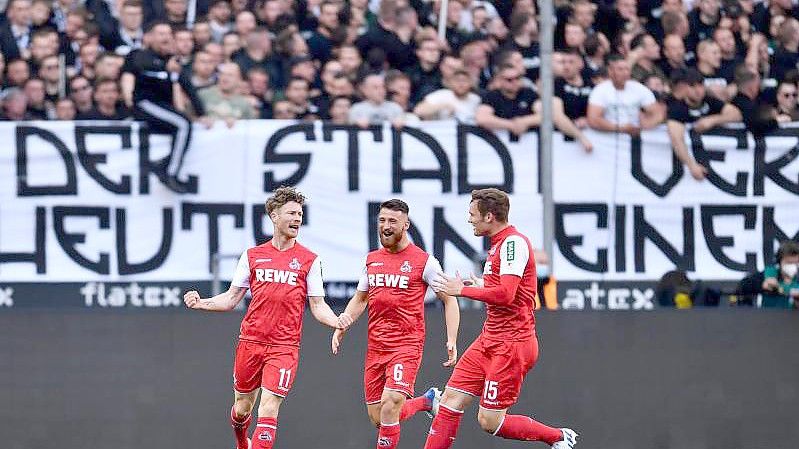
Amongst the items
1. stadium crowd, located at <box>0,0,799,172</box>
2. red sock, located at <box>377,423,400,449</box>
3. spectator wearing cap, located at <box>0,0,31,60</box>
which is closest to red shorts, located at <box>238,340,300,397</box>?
red sock, located at <box>377,423,400,449</box>

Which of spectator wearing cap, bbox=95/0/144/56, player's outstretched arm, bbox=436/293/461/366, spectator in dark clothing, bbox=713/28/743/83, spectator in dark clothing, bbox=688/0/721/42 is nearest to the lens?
player's outstretched arm, bbox=436/293/461/366

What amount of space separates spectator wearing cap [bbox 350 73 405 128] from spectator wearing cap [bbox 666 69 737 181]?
2336 millimetres

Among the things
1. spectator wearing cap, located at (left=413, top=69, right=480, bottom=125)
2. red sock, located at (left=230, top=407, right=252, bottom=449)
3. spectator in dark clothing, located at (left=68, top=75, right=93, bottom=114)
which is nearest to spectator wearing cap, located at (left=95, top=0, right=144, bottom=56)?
spectator in dark clothing, located at (left=68, top=75, right=93, bottom=114)

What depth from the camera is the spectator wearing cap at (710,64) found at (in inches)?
601

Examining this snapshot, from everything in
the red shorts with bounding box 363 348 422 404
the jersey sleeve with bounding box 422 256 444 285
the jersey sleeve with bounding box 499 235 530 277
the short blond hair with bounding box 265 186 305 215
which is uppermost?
the short blond hair with bounding box 265 186 305 215

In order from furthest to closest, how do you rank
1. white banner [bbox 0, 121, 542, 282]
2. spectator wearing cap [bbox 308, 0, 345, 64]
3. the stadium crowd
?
spectator wearing cap [bbox 308, 0, 345, 64], the stadium crowd, white banner [bbox 0, 121, 542, 282]

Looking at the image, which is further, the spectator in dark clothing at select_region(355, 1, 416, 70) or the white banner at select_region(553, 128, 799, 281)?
the spectator in dark clothing at select_region(355, 1, 416, 70)

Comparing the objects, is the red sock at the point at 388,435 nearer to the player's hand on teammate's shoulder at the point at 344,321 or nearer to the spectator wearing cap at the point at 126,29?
the player's hand on teammate's shoulder at the point at 344,321

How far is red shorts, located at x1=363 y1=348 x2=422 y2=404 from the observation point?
11961 mm

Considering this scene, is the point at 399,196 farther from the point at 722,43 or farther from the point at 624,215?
the point at 722,43

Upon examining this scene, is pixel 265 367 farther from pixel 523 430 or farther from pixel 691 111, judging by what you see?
pixel 691 111

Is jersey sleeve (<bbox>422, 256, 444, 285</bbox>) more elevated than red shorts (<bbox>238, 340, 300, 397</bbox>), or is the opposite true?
jersey sleeve (<bbox>422, 256, 444, 285</bbox>)

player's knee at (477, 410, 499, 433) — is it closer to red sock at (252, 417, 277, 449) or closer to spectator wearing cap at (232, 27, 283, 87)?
red sock at (252, 417, 277, 449)

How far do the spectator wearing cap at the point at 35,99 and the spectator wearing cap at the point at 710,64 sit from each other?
5.76 meters
